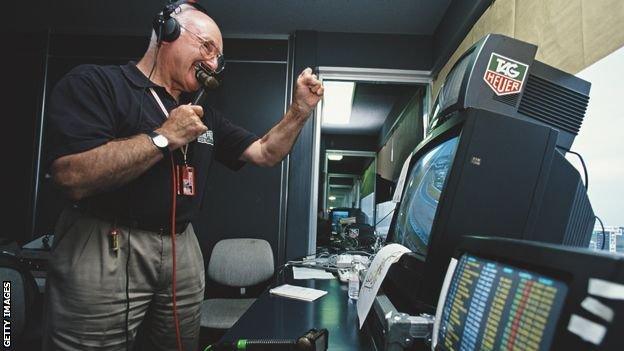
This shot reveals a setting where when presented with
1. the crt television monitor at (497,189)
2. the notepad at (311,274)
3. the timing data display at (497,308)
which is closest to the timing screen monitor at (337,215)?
the notepad at (311,274)

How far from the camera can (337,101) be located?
15.3 feet

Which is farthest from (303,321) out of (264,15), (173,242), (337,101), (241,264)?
(337,101)

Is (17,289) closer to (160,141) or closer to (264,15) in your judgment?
(160,141)

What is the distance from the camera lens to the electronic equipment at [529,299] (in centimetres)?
32

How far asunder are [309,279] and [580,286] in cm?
145

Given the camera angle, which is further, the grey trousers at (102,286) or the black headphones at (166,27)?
the black headphones at (166,27)

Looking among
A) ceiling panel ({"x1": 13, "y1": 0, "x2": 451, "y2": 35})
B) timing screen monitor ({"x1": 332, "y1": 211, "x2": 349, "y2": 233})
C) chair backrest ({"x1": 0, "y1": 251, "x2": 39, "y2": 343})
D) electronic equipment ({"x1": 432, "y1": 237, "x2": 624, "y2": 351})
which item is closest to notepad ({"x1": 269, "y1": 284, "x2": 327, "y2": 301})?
electronic equipment ({"x1": 432, "y1": 237, "x2": 624, "y2": 351})

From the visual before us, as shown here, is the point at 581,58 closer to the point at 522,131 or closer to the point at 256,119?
the point at 522,131

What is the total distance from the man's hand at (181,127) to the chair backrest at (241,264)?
1845 millimetres

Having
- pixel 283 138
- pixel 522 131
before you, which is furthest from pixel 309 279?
Answer: pixel 522 131

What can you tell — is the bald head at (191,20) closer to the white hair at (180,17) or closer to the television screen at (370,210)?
the white hair at (180,17)

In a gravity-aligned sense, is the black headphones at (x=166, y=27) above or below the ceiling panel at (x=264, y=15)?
below

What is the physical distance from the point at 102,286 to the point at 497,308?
1021mm

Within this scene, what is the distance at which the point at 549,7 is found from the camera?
57.7 inches
